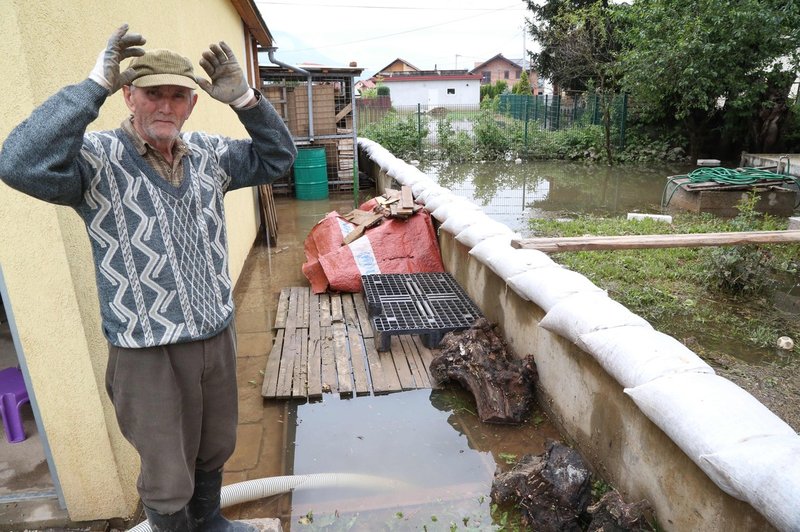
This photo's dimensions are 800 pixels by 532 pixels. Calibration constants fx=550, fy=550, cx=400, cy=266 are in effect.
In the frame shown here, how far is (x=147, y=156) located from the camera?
176 centimetres

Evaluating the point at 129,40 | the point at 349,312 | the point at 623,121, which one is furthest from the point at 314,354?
the point at 623,121

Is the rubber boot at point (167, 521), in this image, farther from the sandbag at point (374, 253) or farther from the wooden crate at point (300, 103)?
the wooden crate at point (300, 103)

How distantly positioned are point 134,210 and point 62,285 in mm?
730

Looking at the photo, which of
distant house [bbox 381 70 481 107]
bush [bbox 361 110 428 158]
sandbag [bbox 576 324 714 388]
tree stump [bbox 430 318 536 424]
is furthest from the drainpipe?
distant house [bbox 381 70 481 107]

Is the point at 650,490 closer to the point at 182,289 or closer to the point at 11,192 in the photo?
the point at 182,289

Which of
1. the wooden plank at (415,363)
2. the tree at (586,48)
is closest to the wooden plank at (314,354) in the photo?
the wooden plank at (415,363)

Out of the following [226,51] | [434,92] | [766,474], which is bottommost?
[766,474]

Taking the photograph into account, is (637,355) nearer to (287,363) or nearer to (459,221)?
(287,363)

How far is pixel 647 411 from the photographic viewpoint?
7.38ft

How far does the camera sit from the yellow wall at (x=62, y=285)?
194cm

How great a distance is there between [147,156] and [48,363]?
1112 millimetres

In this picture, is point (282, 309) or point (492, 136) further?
point (492, 136)

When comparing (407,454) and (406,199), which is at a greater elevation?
(406,199)

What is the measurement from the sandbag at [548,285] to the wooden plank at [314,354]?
1.50 meters
